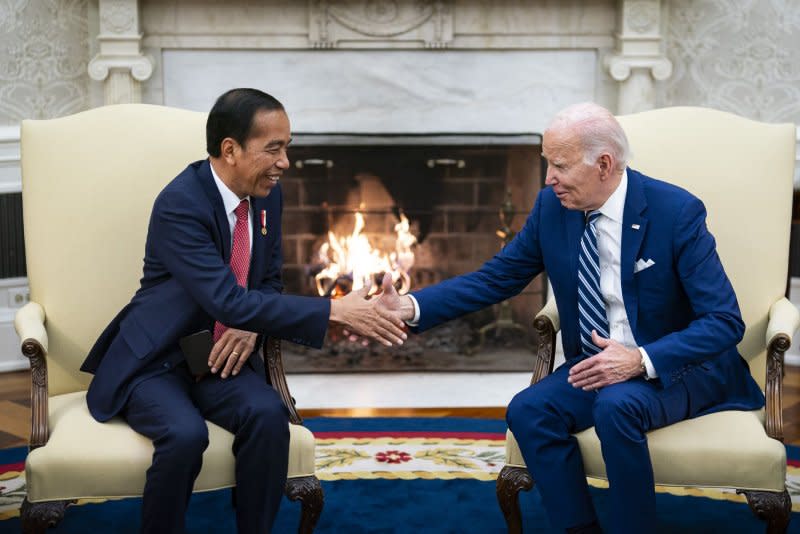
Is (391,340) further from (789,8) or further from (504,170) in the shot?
(789,8)

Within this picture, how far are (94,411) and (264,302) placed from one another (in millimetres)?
448

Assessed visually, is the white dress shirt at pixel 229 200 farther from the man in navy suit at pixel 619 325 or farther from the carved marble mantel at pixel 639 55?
the carved marble mantel at pixel 639 55

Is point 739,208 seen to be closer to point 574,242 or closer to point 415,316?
point 574,242

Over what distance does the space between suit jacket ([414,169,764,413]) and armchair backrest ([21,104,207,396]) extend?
0.97 meters

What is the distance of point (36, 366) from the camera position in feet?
7.52

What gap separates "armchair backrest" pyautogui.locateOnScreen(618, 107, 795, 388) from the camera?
2625mm

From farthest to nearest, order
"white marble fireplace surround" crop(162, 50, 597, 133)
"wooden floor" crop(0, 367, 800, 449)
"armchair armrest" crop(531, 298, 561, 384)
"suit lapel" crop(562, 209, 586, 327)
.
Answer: "white marble fireplace surround" crop(162, 50, 597, 133) < "wooden floor" crop(0, 367, 800, 449) < "armchair armrest" crop(531, 298, 561, 384) < "suit lapel" crop(562, 209, 586, 327)

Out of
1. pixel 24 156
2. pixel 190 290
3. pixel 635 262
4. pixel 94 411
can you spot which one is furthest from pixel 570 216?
pixel 24 156

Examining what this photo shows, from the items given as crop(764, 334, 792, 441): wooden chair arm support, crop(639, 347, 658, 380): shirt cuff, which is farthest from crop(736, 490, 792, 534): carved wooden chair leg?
crop(639, 347, 658, 380): shirt cuff

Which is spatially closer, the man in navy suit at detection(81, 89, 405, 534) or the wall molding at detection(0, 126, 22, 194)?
the man in navy suit at detection(81, 89, 405, 534)

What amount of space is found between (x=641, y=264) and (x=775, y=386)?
40 cm

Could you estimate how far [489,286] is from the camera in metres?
2.61

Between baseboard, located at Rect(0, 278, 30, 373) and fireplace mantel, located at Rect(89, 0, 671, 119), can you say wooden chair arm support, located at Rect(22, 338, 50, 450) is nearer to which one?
fireplace mantel, located at Rect(89, 0, 671, 119)

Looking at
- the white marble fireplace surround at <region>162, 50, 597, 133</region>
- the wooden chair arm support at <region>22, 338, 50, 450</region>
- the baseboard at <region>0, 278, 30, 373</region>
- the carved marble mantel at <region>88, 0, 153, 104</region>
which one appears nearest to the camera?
the wooden chair arm support at <region>22, 338, 50, 450</region>
